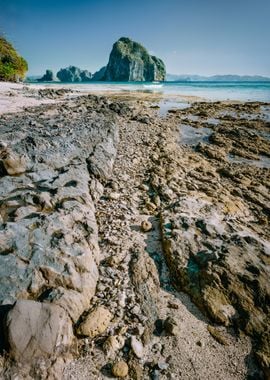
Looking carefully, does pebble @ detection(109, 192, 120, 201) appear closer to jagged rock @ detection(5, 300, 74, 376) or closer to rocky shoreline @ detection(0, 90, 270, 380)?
rocky shoreline @ detection(0, 90, 270, 380)

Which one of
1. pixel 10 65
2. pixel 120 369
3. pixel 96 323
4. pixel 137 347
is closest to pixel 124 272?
pixel 96 323

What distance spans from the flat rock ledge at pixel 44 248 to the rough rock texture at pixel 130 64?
17923cm

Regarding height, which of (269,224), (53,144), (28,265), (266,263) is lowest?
(269,224)

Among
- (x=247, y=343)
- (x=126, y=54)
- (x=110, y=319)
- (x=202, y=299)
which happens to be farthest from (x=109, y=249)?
(x=126, y=54)

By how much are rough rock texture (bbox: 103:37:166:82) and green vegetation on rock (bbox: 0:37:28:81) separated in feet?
412

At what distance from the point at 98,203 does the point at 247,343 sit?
15.5 ft

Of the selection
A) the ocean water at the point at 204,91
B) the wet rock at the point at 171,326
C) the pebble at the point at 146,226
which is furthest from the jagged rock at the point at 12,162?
the ocean water at the point at 204,91

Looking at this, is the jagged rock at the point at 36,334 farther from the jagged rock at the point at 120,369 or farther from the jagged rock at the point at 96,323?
the jagged rock at the point at 120,369

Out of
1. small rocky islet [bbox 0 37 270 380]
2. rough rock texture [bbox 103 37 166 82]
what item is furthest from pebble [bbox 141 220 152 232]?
rough rock texture [bbox 103 37 166 82]

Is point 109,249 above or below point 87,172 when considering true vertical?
below

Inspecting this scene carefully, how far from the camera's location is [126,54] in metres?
172

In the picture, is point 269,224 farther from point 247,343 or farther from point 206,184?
point 247,343

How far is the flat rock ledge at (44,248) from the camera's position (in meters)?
3.27

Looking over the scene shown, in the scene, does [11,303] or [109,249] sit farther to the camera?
[109,249]
